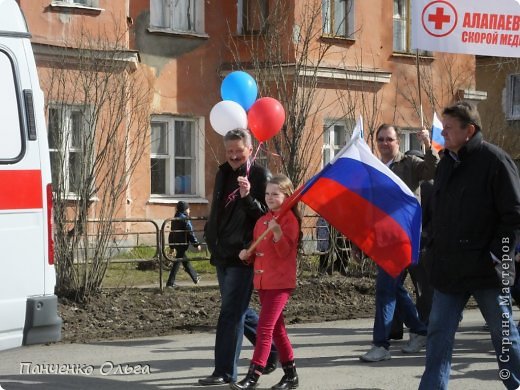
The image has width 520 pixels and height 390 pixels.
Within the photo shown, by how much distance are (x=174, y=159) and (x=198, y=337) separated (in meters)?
13.3

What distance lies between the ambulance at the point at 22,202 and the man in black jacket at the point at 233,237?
1.32 m

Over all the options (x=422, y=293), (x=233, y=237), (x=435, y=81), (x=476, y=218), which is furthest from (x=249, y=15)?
(x=476, y=218)

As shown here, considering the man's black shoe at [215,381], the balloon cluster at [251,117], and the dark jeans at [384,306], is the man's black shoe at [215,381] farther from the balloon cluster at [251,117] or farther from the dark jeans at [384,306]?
the balloon cluster at [251,117]

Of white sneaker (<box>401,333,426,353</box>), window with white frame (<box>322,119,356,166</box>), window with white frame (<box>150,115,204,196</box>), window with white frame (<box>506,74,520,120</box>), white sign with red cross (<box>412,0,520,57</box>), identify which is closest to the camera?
white sneaker (<box>401,333,426,353</box>)

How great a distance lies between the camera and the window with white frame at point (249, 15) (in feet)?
78.2

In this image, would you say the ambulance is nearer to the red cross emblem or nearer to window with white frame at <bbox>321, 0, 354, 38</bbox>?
the red cross emblem

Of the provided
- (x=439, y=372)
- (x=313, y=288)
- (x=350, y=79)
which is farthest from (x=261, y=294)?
(x=350, y=79)

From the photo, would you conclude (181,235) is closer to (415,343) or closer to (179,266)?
(179,266)

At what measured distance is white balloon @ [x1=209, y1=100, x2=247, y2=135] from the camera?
9.53m

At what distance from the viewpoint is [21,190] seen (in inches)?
311

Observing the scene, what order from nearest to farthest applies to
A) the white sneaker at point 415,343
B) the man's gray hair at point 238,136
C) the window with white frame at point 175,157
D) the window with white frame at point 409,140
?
A: the man's gray hair at point 238,136 < the white sneaker at point 415,343 < the window with white frame at point 175,157 < the window with white frame at point 409,140

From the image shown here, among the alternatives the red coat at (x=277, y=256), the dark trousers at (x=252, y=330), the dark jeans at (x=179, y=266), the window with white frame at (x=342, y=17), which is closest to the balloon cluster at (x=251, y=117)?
the red coat at (x=277, y=256)

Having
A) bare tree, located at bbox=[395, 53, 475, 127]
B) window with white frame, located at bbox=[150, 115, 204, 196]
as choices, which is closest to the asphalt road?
window with white frame, located at bbox=[150, 115, 204, 196]

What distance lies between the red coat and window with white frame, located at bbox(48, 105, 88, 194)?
5.77 metres
